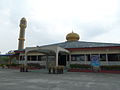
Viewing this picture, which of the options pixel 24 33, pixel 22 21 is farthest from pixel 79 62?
pixel 22 21

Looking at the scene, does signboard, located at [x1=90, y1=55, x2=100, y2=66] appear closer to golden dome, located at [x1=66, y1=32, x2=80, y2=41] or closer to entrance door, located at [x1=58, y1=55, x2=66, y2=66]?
entrance door, located at [x1=58, y1=55, x2=66, y2=66]

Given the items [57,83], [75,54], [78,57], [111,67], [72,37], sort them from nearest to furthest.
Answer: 1. [57,83]
2. [111,67]
3. [78,57]
4. [75,54]
5. [72,37]

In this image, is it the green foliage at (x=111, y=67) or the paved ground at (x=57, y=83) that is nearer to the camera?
the paved ground at (x=57, y=83)

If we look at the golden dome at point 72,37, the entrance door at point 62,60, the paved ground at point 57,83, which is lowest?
the paved ground at point 57,83

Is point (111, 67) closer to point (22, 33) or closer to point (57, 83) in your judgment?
point (57, 83)

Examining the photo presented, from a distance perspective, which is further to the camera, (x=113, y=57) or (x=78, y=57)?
(x=78, y=57)

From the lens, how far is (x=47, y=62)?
82.8ft

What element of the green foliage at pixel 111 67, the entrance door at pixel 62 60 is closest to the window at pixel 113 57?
the green foliage at pixel 111 67

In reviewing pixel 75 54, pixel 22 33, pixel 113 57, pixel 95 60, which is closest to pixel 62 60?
pixel 75 54

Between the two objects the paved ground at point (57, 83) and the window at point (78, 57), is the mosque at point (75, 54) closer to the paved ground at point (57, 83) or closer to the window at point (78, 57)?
the window at point (78, 57)

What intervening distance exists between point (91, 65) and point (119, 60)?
14.9ft

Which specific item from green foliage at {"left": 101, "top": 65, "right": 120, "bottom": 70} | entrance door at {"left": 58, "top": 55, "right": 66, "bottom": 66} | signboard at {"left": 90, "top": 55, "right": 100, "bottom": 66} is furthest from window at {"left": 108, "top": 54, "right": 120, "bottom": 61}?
entrance door at {"left": 58, "top": 55, "right": 66, "bottom": 66}

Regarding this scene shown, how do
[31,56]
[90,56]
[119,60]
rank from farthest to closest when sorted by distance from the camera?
1. [31,56]
2. [90,56]
3. [119,60]

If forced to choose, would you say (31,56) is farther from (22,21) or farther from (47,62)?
(22,21)
